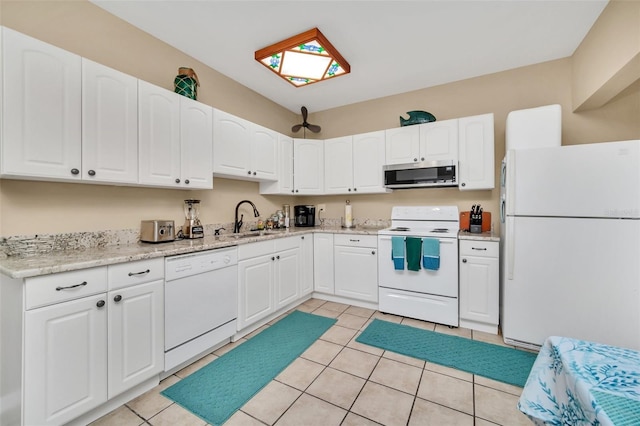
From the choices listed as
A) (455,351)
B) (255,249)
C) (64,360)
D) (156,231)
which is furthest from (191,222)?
(455,351)

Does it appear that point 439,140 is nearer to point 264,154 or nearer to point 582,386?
point 264,154

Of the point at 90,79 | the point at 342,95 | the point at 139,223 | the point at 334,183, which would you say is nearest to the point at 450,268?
→ the point at 334,183

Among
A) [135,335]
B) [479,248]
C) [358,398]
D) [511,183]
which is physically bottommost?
[358,398]

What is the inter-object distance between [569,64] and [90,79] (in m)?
4.17

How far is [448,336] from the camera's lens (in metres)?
2.38

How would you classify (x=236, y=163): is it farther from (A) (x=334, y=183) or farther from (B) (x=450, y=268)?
(B) (x=450, y=268)

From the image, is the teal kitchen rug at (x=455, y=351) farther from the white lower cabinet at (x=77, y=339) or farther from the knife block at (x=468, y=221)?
the white lower cabinet at (x=77, y=339)

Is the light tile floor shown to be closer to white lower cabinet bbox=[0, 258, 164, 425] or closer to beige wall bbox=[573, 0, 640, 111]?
white lower cabinet bbox=[0, 258, 164, 425]

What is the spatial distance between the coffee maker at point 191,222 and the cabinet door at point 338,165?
1727mm

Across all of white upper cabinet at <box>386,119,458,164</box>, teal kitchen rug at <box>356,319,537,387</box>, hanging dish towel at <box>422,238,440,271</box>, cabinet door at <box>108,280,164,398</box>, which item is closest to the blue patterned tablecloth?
teal kitchen rug at <box>356,319,537,387</box>

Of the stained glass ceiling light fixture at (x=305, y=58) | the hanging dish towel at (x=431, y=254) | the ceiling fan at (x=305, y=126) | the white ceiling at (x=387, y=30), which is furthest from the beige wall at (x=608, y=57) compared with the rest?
the ceiling fan at (x=305, y=126)

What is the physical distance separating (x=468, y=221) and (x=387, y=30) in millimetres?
2131

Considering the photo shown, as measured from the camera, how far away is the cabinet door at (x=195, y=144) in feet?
7.29

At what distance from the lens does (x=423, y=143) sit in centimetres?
296
